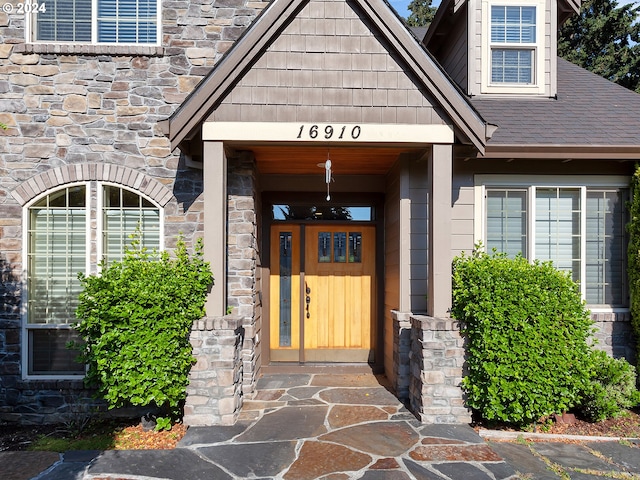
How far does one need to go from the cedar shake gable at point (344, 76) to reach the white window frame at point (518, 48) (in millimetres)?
2279

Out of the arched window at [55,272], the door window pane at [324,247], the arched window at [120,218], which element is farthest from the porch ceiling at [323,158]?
the arched window at [55,272]

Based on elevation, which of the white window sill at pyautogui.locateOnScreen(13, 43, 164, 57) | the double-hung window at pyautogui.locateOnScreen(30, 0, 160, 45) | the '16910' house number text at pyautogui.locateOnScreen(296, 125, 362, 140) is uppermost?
the double-hung window at pyautogui.locateOnScreen(30, 0, 160, 45)

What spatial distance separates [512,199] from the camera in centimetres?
578

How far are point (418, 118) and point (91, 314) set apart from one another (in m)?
4.12

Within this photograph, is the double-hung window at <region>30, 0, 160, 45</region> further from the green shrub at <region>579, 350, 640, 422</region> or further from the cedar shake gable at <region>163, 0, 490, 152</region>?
the green shrub at <region>579, 350, 640, 422</region>

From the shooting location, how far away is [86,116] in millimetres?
5484

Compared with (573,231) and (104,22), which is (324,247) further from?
(104,22)

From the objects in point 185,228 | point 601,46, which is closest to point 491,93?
point 185,228

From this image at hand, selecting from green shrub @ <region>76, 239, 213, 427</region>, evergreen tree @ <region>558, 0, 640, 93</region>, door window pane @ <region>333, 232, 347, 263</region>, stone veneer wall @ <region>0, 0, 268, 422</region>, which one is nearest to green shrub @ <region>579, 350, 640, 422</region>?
door window pane @ <region>333, 232, 347, 263</region>

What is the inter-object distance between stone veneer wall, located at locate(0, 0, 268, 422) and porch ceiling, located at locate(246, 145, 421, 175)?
106cm

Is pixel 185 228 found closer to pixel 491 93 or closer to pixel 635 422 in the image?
pixel 491 93

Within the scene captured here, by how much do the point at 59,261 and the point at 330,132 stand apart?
153 inches

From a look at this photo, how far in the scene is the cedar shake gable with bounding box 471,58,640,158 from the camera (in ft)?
17.4

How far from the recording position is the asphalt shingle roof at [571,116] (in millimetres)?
5371
